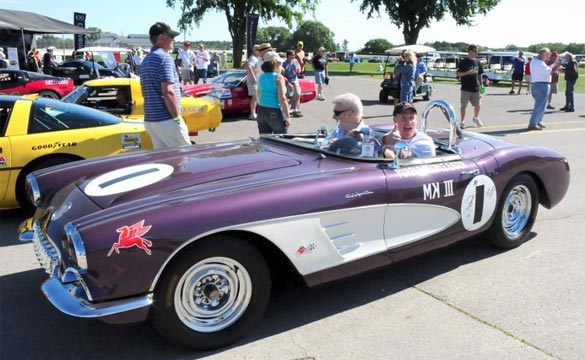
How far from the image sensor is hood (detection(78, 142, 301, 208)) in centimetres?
298

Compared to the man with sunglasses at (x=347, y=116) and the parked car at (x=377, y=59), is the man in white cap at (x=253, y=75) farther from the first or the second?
the parked car at (x=377, y=59)

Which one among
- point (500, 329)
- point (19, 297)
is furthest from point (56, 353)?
point (500, 329)

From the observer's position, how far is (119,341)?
2930 mm

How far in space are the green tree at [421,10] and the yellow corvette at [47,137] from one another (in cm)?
4362

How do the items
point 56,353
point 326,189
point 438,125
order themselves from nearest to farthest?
point 56,353, point 326,189, point 438,125

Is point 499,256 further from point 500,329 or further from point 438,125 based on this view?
point 438,125

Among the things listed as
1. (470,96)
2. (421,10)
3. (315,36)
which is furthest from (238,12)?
(315,36)

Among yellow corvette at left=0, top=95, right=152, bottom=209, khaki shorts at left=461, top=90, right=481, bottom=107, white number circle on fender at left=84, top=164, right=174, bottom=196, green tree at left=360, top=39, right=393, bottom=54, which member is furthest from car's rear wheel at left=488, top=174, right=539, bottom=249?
green tree at left=360, top=39, right=393, bottom=54

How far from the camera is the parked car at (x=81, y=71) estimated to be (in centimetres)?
1986

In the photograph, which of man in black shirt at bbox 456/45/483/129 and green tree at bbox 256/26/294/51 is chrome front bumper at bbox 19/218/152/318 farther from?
green tree at bbox 256/26/294/51

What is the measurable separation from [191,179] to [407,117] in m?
1.80

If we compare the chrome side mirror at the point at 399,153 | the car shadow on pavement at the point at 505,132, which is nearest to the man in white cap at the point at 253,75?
the car shadow on pavement at the point at 505,132

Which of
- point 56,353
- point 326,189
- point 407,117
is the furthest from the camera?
point 407,117

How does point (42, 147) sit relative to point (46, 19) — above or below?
below
